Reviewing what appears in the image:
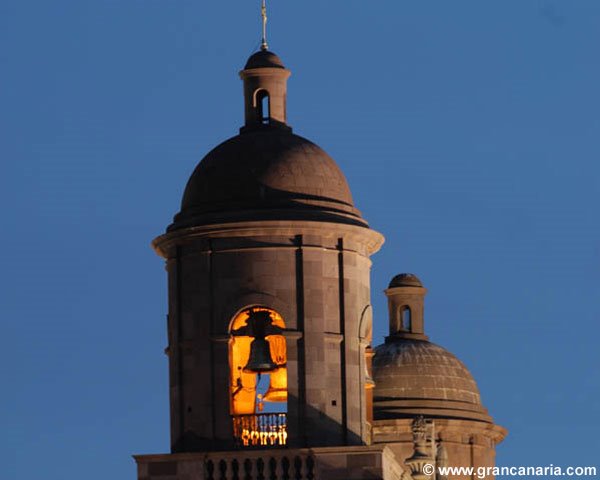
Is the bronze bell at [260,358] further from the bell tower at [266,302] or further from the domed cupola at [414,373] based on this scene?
the domed cupola at [414,373]

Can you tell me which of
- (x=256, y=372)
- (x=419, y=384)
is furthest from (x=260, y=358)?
(x=419, y=384)

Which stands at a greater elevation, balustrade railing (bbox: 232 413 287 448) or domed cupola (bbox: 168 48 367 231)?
domed cupola (bbox: 168 48 367 231)

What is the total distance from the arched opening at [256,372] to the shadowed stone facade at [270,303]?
0.18 feet

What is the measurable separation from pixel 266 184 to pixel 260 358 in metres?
4.37

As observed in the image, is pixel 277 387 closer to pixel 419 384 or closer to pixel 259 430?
pixel 259 430

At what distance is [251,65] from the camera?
94.4 meters

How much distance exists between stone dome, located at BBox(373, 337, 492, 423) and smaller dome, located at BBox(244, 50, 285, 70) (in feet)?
76.1

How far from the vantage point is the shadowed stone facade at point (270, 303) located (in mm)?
90000

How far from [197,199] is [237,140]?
1863mm

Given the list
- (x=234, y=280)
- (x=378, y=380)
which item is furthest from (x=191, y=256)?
(x=378, y=380)

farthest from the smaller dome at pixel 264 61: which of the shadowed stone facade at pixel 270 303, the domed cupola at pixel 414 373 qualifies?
the domed cupola at pixel 414 373

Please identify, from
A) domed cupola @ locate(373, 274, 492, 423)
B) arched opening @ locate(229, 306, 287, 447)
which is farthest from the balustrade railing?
domed cupola @ locate(373, 274, 492, 423)

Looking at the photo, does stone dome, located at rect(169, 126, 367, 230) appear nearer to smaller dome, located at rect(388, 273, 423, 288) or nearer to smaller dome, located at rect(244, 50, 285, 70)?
smaller dome, located at rect(244, 50, 285, 70)

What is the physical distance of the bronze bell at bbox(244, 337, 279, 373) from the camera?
91.8m
